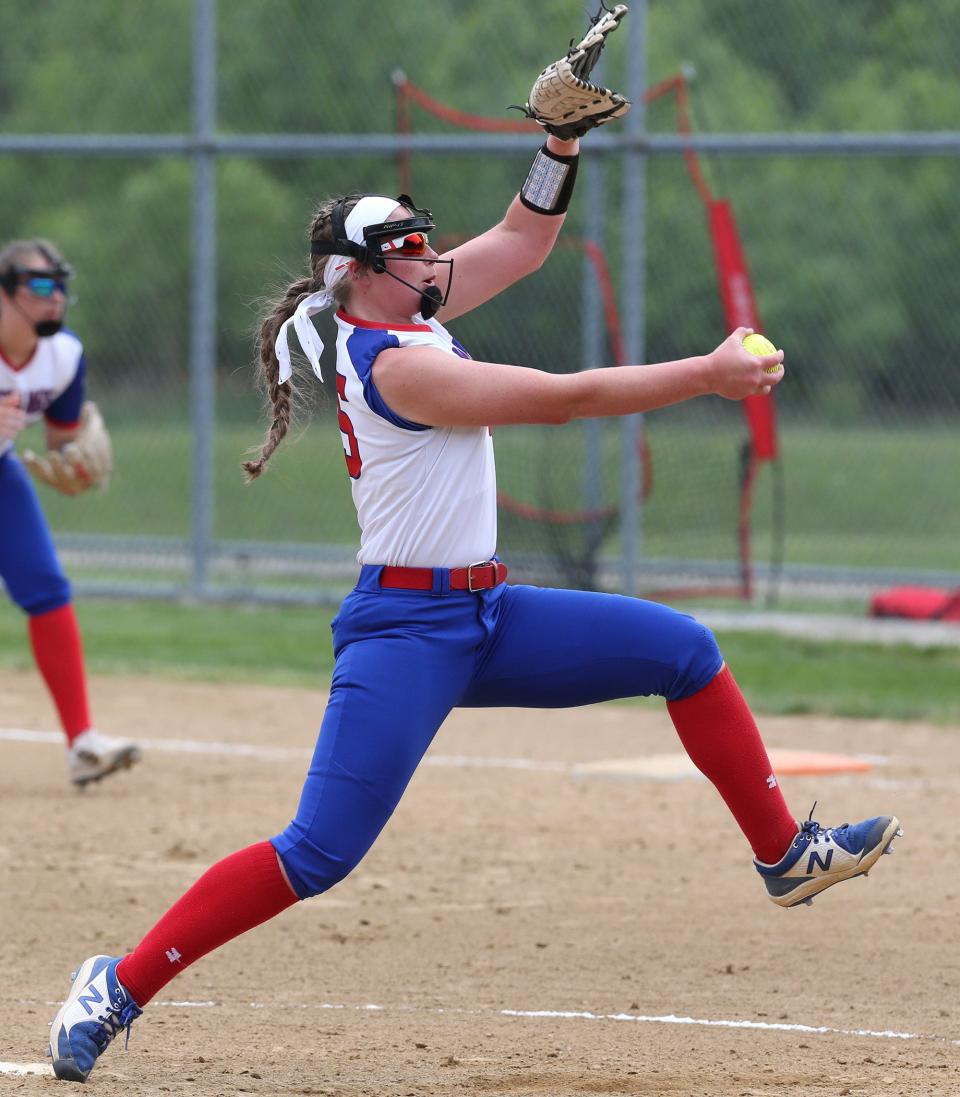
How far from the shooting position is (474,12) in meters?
13.6

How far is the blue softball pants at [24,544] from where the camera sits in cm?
728

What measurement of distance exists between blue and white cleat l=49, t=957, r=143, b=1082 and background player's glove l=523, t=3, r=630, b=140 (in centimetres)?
228

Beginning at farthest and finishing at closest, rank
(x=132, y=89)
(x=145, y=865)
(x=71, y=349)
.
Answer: (x=132, y=89) < (x=71, y=349) < (x=145, y=865)

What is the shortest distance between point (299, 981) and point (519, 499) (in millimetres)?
7807

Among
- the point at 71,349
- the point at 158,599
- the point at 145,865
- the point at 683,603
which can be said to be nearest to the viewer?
the point at 145,865

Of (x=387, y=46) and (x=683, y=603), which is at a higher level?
Result: (x=387, y=46)

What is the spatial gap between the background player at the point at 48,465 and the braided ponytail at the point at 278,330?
9.52 ft

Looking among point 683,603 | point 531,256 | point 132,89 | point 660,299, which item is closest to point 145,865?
point 531,256

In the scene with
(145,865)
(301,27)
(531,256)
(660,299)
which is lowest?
(145,865)

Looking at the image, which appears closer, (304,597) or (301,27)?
(304,597)

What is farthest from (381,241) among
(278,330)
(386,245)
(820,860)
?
(820,860)

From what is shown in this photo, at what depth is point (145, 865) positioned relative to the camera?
251 inches

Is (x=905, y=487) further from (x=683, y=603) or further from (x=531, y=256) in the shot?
(x=531, y=256)

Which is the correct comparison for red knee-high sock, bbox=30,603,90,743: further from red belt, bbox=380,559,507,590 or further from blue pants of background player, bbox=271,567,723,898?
red belt, bbox=380,559,507,590
